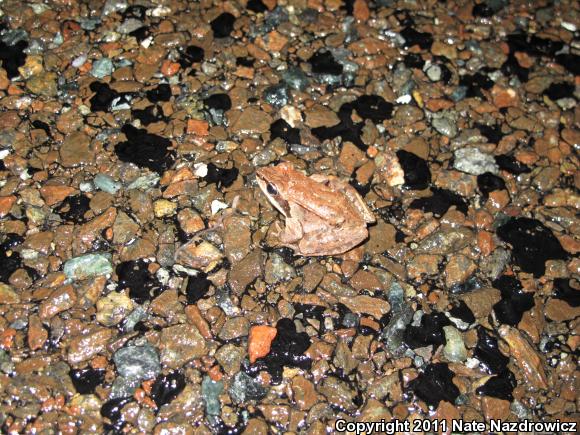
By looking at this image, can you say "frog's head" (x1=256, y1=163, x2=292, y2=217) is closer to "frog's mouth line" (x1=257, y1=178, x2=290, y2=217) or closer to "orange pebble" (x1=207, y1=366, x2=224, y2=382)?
"frog's mouth line" (x1=257, y1=178, x2=290, y2=217)

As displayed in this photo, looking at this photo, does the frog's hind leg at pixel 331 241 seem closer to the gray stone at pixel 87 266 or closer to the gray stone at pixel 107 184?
the gray stone at pixel 87 266

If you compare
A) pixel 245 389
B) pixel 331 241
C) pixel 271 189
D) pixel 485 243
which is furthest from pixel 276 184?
pixel 485 243

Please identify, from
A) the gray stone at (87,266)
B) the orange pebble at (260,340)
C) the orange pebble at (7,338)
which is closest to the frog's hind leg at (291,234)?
the orange pebble at (260,340)

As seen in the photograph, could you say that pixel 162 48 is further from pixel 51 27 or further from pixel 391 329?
pixel 391 329

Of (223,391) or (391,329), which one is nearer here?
(223,391)

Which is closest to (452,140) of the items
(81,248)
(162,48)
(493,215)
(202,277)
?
(493,215)

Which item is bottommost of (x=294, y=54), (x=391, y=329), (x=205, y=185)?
(x=391, y=329)

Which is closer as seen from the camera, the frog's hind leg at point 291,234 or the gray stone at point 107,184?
the frog's hind leg at point 291,234
